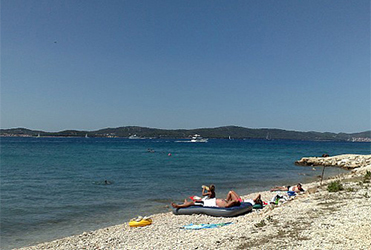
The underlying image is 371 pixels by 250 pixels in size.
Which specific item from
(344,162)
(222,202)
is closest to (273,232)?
(222,202)

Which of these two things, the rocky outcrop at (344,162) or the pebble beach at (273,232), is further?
the rocky outcrop at (344,162)

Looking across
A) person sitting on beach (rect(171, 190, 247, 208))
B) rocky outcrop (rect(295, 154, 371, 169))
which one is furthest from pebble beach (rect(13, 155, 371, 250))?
rocky outcrop (rect(295, 154, 371, 169))

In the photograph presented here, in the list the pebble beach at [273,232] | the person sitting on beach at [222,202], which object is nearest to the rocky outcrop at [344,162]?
the pebble beach at [273,232]

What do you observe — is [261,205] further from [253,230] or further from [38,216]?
[38,216]

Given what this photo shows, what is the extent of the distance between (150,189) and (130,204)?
14.9 ft

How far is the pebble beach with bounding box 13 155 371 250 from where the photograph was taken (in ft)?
22.9

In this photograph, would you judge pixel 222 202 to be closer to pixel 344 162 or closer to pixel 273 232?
pixel 273 232

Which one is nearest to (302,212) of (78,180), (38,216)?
(38,216)

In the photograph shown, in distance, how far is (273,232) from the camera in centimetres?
792

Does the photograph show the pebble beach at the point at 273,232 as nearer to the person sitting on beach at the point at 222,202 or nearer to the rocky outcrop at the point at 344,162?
the person sitting on beach at the point at 222,202

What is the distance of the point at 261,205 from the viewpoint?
14188 mm

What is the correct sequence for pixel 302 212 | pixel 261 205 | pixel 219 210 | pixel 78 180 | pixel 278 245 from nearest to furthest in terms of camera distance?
pixel 278 245 → pixel 302 212 → pixel 219 210 → pixel 261 205 → pixel 78 180

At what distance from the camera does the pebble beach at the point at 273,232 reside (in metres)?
6.99

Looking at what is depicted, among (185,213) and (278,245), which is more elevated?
(278,245)
